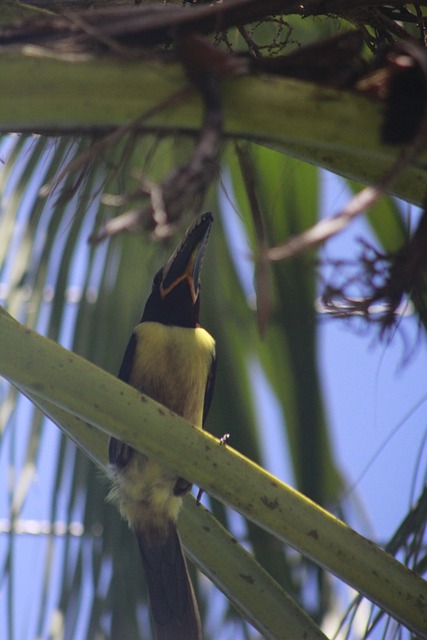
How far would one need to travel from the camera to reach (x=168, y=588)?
6.70 ft

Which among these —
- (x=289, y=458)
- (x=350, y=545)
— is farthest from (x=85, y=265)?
(x=350, y=545)

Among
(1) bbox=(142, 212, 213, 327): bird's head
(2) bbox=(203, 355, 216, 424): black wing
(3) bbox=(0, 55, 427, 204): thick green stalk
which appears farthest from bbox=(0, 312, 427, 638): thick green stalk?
(2) bbox=(203, 355, 216, 424): black wing

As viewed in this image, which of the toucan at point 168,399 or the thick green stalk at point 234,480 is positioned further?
the toucan at point 168,399

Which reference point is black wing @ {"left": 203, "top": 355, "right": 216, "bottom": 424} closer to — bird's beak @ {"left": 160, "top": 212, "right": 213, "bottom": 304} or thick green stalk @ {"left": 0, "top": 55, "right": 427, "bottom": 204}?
bird's beak @ {"left": 160, "top": 212, "right": 213, "bottom": 304}

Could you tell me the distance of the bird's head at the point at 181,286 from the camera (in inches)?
84.6

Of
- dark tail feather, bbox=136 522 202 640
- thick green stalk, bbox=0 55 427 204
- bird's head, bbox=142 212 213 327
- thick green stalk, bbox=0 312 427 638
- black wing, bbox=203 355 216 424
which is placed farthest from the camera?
black wing, bbox=203 355 216 424

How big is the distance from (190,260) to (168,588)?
85 centimetres

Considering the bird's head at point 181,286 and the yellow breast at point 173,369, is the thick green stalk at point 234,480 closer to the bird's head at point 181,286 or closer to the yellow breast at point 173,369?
the bird's head at point 181,286

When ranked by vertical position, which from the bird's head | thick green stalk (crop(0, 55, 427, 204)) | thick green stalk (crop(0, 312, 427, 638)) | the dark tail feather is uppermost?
thick green stalk (crop(0, 55, 427, 204))

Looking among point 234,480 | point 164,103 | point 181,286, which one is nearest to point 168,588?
point 234,480

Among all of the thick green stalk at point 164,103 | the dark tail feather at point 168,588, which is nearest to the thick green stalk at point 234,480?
the thick green stalk at point 164,103

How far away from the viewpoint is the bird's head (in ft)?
7.05

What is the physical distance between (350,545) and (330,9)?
106cm

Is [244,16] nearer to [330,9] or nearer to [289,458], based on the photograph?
[330,9]
